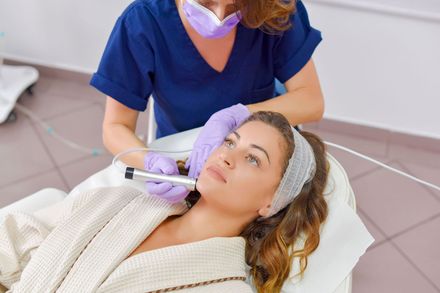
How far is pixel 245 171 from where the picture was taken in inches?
46.6

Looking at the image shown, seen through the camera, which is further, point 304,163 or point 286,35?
point 286,35

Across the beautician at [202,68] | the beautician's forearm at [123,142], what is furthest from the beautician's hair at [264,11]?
the beautician's forearm at [123,142]

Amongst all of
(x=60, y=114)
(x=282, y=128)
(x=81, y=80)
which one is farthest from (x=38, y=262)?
(x=81, y=80)

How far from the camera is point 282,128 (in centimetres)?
123

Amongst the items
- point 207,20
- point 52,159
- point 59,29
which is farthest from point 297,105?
point 59,29

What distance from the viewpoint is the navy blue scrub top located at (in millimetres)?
1311

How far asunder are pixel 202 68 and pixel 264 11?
0.81 feet

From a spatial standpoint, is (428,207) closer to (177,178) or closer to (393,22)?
(393,22)

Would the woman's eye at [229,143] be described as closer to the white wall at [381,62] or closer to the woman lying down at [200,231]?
the woman lying down at [200,231]

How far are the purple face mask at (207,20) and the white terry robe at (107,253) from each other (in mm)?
438

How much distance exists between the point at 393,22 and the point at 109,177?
52.1 inches

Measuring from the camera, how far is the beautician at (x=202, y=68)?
123 centimetres

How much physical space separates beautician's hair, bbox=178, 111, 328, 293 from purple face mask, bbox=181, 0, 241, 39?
23 cm

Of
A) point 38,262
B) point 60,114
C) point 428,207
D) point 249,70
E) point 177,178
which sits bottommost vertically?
point 428,207
